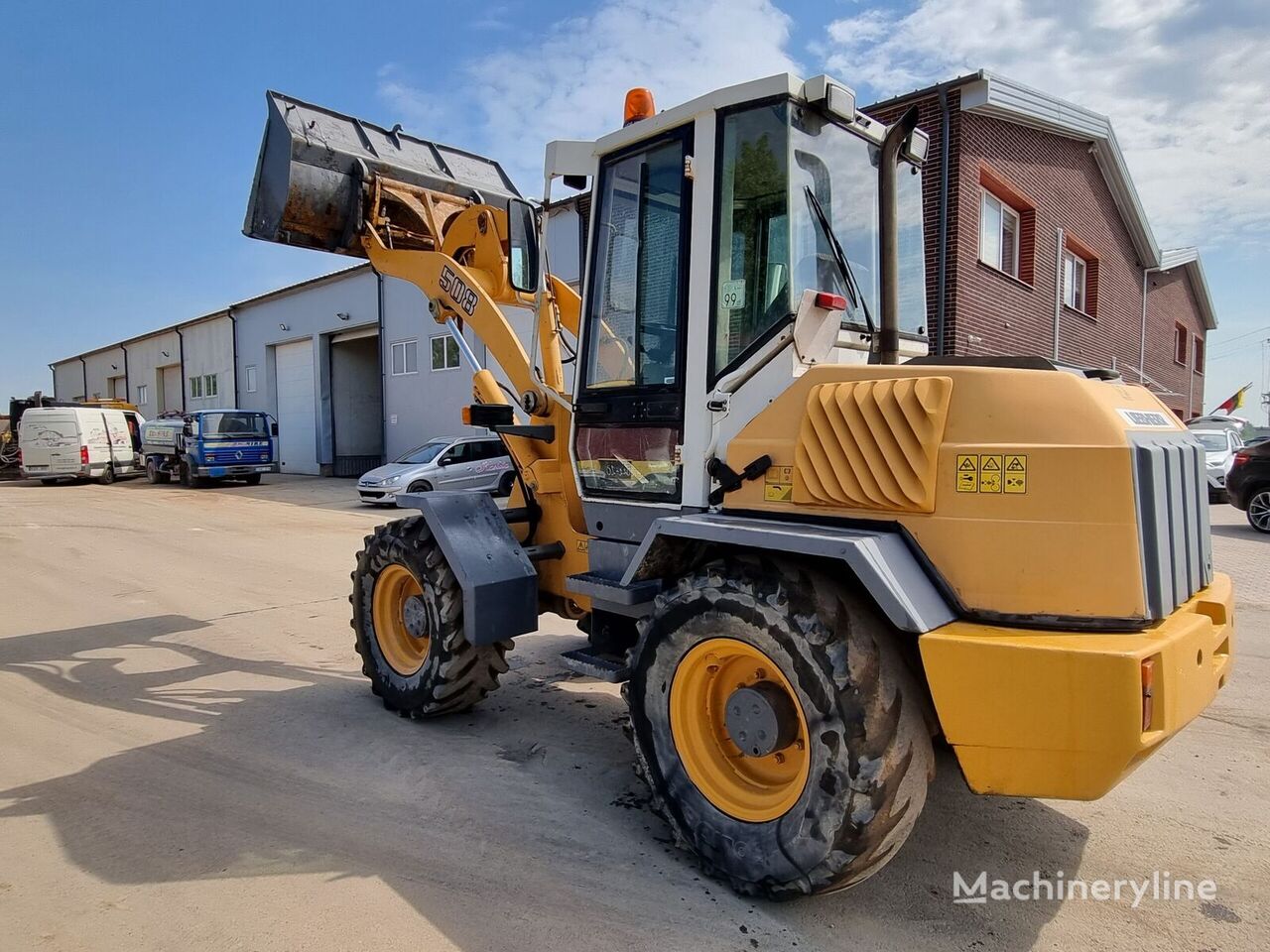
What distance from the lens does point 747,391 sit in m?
3.32

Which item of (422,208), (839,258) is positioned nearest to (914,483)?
(839,258)

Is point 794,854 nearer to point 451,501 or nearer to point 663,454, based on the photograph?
point 663,454

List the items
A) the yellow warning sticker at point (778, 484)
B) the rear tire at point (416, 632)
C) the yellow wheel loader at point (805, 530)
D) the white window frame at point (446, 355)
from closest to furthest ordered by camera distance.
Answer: the yellow wheel loader at point (805, 530)
the yellow warning sticker at point (778, 484)
the rear tire at point (416, 632)
the white window frame at point (446, 355)

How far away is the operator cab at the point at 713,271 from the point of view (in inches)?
130

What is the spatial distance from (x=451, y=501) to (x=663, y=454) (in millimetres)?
1376

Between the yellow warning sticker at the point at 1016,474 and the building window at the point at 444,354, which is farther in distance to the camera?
the building window at the point at 444,354

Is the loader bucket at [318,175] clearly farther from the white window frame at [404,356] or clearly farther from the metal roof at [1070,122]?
the white window frame at [404,356]

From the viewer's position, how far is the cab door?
3.65 m

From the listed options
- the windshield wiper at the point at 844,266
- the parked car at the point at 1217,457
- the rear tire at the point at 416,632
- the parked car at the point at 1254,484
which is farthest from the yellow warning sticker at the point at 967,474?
the parked car at the point at 1217,457

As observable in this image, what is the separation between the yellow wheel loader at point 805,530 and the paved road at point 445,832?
325 millimetres

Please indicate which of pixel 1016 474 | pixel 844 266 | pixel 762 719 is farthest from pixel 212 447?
pixel 1016 474

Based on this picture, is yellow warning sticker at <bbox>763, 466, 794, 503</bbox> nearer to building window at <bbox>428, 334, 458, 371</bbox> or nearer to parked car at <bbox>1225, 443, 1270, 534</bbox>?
parked car at <bbox>1225, 443, 1270, 534</bbox>

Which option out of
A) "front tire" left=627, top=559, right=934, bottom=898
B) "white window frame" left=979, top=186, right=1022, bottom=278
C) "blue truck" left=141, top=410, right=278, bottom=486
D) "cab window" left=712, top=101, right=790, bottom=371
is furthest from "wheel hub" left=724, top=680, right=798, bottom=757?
"blue truck" left=141, top=410, right=278, bottom=486

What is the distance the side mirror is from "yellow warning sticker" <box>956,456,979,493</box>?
3266 mm
